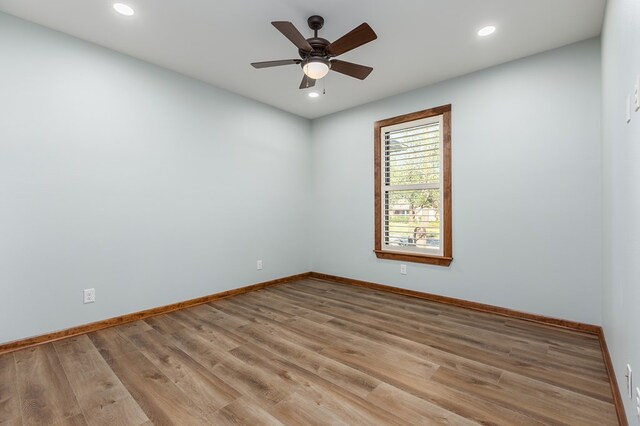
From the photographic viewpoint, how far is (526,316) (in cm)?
304

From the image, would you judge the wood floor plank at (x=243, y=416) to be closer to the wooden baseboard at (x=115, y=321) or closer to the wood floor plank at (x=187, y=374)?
the wood floor plank at (x=187, y=374)

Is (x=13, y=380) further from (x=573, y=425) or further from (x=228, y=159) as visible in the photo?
(x=573, y=425)

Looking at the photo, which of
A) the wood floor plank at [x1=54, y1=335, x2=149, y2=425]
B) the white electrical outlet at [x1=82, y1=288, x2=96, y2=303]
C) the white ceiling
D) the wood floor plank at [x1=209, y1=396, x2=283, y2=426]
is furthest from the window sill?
the white electrical outlet at [x1=82, y1=288, x2=96, y2=303]

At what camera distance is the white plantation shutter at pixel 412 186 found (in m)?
3.72

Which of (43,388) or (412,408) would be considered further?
(43,388)

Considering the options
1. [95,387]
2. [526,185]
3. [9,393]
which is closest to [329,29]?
[526,185]

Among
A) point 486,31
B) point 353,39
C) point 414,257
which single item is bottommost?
point 414,257

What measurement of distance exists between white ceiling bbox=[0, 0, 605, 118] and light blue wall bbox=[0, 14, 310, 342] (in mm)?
348

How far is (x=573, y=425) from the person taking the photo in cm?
155

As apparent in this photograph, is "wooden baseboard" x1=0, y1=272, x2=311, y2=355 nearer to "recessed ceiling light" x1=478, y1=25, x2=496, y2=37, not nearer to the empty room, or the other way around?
the empty room

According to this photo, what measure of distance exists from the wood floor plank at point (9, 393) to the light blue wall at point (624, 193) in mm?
3077

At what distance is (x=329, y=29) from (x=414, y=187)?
217 cm

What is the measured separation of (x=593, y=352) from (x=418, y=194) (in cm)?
223

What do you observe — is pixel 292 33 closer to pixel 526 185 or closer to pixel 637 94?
pixel 637 94
